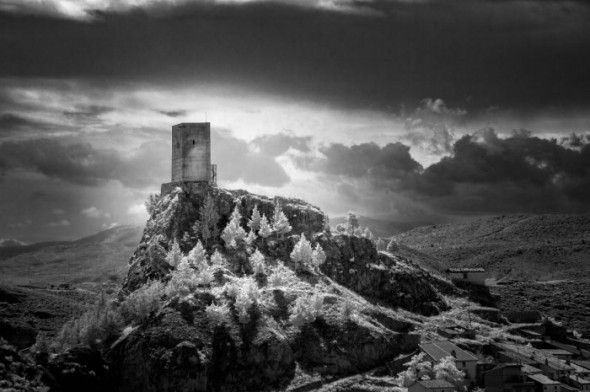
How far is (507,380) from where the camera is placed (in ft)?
369

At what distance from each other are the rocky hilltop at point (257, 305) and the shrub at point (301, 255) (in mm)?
524

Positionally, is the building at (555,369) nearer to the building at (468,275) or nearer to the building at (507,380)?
the building at (507,380)

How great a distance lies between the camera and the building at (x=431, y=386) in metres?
103

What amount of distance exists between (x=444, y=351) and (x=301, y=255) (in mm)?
31789

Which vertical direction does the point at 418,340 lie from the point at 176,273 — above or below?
below

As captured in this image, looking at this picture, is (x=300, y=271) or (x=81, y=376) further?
(x=300, y=271)

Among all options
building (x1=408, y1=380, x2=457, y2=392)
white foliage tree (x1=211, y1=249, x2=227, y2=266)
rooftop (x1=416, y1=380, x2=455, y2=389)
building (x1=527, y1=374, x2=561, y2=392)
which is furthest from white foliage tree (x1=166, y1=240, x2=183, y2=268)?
building (x1=527, y1=374, x2=561, y2=392)

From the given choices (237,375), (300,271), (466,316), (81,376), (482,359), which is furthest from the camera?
(466,316)

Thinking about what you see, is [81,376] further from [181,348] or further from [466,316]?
[466,316]

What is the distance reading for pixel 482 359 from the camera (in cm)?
11812

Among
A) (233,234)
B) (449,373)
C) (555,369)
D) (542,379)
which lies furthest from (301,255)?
(555,369)

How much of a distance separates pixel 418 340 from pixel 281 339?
22847mm

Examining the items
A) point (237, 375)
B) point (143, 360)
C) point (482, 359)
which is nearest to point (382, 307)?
point (482, 359)

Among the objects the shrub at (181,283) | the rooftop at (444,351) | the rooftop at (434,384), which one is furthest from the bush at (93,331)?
the rooftop at (444,351)
